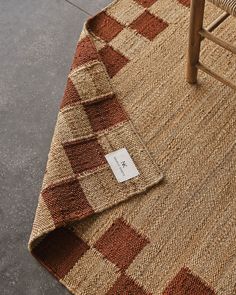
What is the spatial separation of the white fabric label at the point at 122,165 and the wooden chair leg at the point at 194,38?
0.27 m

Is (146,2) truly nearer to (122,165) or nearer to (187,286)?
(122,165)

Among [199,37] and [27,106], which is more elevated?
[199,37]

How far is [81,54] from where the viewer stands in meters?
1.37

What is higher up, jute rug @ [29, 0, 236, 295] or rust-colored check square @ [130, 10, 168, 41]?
rust-colored check square @ [130, 10, 168, 41]


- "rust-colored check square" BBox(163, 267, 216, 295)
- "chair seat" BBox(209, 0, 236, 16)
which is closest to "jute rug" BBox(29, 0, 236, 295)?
"rust-colored check square" BBox(163, 267, 216, 295)

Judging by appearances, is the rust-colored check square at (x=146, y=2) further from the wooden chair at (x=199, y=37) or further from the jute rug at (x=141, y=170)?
the wooden chair at (x=199, y=37)

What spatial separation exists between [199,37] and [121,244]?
52 centimetres

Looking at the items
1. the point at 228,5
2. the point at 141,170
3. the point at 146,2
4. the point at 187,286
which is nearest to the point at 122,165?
the point at 141,170

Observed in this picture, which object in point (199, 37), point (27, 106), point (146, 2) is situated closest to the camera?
point (199, 37)

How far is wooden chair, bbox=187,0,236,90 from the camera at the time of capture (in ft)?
3.39

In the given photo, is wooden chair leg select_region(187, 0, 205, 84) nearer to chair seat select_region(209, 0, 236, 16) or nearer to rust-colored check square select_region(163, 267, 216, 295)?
chair seat select_region(209, 0, 236, 16)

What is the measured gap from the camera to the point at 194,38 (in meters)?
1.19

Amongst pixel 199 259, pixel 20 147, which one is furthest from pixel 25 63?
pixel 199 259

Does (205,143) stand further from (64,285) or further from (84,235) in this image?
(64,285)
